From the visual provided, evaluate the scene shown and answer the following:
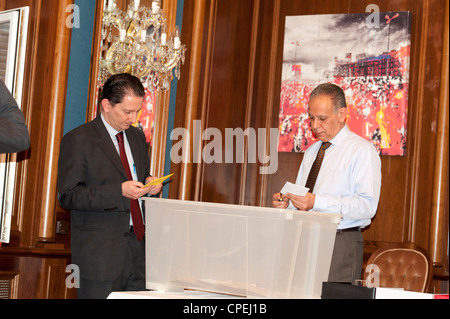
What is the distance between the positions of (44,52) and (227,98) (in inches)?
70.7

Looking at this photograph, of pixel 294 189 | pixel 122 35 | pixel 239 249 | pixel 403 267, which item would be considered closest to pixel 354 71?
pixel 122 35

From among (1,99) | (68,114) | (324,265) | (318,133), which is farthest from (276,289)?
(68,114)

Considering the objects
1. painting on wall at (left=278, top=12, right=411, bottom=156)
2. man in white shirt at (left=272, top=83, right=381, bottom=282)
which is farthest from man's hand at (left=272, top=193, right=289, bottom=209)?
painting on wall at (left=278, top=12, right=411, bottom=156)

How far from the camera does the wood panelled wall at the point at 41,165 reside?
3475 millimetres

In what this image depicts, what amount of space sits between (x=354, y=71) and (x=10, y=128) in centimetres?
357

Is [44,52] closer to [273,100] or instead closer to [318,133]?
[318,133]

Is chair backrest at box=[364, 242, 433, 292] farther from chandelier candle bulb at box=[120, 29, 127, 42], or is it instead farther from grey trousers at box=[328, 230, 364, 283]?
chandelier candle bulb at box=[120, 29, 127, 42]

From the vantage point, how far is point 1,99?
6.35 feet

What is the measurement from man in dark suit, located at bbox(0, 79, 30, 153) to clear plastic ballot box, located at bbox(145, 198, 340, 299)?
0.47 m

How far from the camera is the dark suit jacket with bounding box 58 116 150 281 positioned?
256 cm

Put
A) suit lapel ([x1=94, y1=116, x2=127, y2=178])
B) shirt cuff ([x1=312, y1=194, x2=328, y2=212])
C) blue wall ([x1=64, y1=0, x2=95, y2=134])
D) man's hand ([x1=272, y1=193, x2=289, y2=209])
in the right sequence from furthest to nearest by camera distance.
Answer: blue wall ([x1=64, y1=0, x2=95, y2=134]), suit lapel ([x1=94, y1=116, x2=127, y2=178]), man's hand ([x1=272, y1=193, x2=289, y2=209]), shirt cuff ([x1=312, y1=194, x2=328, y2=212])

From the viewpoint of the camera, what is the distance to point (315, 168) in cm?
281

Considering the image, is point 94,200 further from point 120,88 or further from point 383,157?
point 383,157

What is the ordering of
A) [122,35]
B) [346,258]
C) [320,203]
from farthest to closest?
1. [122,35]
2. [346,258]
3. [320,203]
